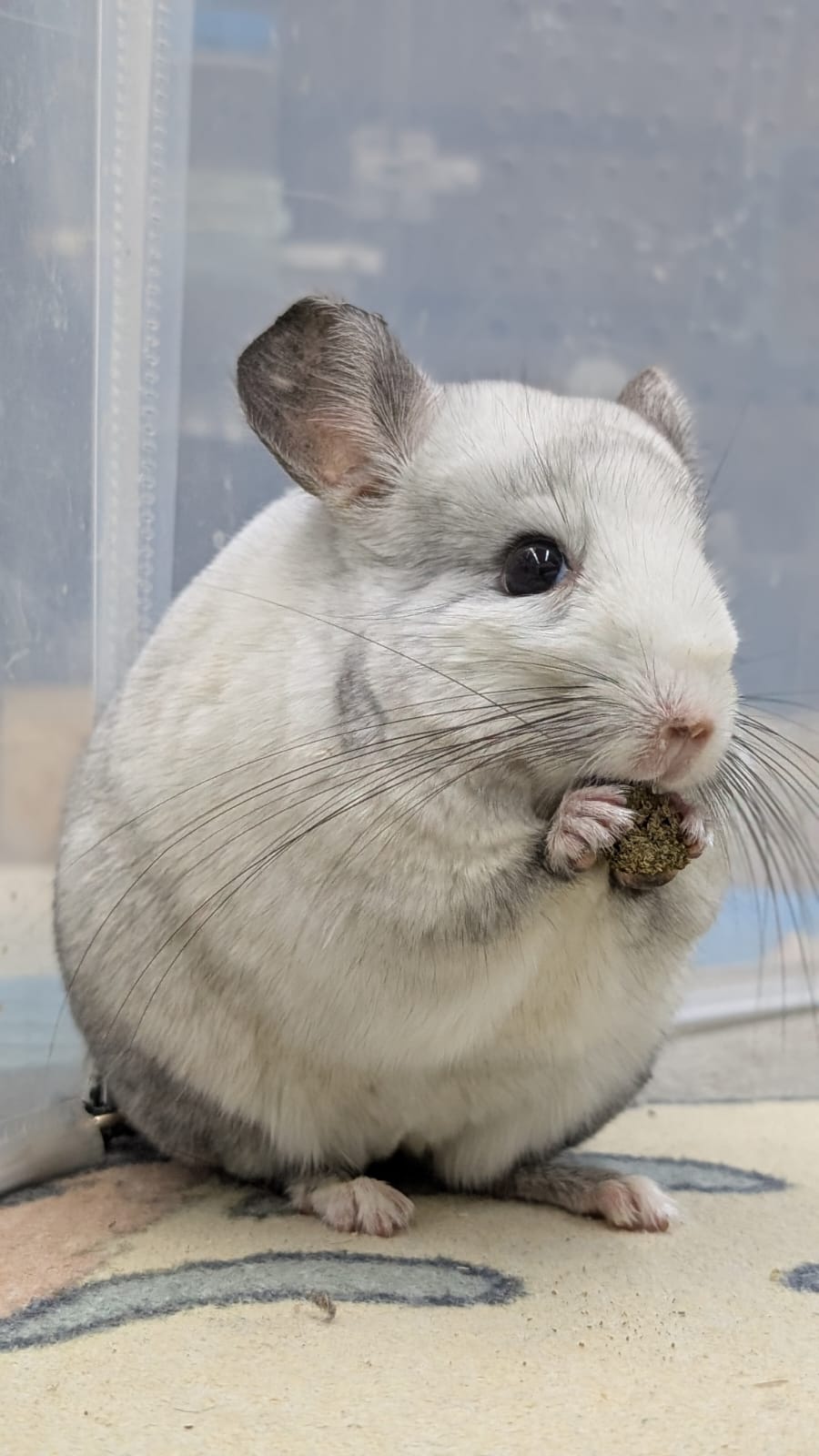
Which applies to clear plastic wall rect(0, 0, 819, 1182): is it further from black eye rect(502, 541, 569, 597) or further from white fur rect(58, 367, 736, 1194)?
black eye rect(502, 541, 569, 597)

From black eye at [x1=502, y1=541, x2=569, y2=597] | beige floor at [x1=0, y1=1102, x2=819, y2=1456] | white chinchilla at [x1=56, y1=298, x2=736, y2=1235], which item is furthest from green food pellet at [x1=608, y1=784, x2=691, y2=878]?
beige floor at [x1=0, y1=1102, x2=819, y2=1456]

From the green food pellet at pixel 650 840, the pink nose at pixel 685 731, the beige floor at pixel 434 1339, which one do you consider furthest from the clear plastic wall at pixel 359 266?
the pink nose at pixel 685 731

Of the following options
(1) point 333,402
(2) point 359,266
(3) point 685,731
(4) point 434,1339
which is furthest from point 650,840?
(2) point 359,266

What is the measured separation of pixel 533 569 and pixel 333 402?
35 centimetres

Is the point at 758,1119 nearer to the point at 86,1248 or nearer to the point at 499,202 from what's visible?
the point at 86,1248

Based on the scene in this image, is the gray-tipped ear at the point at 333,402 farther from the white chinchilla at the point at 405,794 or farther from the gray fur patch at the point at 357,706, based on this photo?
the gray fur patch at the point at 357,706

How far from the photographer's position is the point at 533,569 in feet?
4.76

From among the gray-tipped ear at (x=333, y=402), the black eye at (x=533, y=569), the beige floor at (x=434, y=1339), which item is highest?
the gray-tipped ear at (x=333, y=402)

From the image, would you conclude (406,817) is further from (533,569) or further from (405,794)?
(533,569)

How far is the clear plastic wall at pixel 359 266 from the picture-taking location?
6.40ft

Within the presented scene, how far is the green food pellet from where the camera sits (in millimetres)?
1406

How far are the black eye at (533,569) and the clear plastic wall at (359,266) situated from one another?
2.25 ft

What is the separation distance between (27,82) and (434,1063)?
1291mm

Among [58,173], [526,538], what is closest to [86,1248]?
[526,538]
